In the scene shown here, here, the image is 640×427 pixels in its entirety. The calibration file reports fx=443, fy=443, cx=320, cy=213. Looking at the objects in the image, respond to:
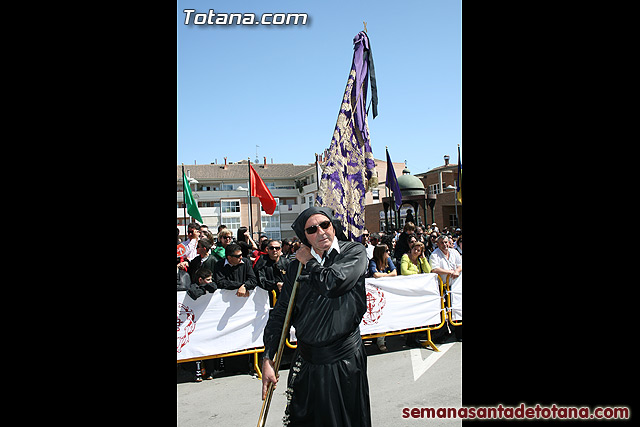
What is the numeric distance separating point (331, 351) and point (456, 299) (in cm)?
517

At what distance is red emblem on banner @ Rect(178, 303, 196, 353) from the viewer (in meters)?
5.68

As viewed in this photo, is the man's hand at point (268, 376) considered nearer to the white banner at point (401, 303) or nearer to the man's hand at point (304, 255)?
the man's hand at point (304, 255)

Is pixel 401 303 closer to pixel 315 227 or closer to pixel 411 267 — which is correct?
pixel 411 267

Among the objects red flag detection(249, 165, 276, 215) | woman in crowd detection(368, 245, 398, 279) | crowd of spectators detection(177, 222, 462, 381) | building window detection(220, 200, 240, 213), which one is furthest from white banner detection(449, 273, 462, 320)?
building window detection(220, 200, 240, 213)

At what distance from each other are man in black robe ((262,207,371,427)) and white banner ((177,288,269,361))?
3163 millimetres

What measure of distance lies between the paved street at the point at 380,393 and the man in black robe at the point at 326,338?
184 cm

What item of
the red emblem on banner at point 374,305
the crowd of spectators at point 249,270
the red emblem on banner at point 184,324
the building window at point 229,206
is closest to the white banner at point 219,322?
the red emblem on banner at point 184,324

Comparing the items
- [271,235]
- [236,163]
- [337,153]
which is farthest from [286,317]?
[236,163]

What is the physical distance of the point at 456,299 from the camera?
290 inches

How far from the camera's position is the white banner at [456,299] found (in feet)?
24.1

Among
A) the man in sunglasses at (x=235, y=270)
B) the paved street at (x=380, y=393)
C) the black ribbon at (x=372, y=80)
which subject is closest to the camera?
the black ribbon at (x=372, y=80)

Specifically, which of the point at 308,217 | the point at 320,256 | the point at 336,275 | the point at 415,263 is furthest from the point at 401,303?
the point at 336,275
